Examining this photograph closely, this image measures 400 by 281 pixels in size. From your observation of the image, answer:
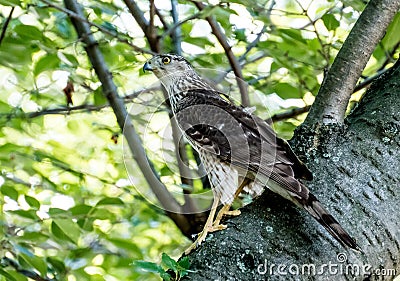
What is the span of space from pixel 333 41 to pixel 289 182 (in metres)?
2.50

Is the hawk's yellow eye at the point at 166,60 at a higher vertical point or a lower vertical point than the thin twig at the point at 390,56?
higher

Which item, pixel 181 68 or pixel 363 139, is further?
pixel 181 68

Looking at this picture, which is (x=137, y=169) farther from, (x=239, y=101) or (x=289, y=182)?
(x=289, y=182)

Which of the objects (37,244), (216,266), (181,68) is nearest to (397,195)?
(216,266)

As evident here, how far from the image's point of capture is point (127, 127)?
16.8 ft

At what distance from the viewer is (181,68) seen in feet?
15.3

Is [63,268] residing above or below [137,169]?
below

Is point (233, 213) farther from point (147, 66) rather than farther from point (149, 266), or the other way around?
point (147, 66)

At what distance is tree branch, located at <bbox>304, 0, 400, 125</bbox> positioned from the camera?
306 cm

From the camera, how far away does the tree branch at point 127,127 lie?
16.5ft

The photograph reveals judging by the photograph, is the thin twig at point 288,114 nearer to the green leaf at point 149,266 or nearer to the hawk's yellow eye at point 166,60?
the hawk's yellow eye at point 166,60

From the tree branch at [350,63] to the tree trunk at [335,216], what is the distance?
0.33 ft

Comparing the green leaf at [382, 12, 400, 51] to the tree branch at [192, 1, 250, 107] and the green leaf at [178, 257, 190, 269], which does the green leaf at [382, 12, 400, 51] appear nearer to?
the tree branch at [192, 1, 250, 107]

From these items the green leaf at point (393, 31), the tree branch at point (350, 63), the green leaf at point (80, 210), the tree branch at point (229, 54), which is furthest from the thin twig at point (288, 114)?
the tree branch at point (350, 63)
